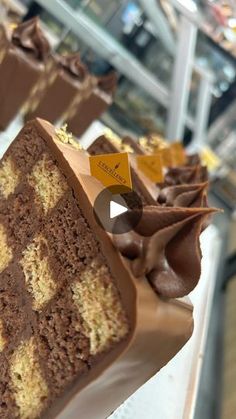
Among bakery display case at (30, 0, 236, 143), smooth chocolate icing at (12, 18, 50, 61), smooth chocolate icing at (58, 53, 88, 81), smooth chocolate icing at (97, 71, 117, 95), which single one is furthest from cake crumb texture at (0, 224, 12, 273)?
bakery display case at (30, 0, 236, 143)

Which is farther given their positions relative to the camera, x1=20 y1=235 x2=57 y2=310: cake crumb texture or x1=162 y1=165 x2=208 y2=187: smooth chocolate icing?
x1=162 y1=165 x2=208 y2=187: smooth chocolate icing

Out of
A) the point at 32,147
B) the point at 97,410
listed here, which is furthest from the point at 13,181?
the point at 97,410

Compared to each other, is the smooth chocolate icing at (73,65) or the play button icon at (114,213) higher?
the play button icon at (114,213)

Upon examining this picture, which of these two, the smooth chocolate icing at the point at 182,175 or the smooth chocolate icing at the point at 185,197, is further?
the smooth chocolate icing at the point at 182,175

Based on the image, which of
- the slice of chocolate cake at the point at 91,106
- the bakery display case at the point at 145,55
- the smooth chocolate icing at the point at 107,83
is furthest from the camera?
the bakery display case at the point at 145,55

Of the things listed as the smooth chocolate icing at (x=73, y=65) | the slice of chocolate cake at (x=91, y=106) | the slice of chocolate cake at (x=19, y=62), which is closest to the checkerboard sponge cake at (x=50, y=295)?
the slice of chocolate cake at (x=19, y=62)

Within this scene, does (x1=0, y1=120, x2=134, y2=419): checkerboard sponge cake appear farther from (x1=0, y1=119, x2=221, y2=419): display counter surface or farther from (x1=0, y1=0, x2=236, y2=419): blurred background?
(x1=0, y1=0, x2=236, y2=419): blurred background

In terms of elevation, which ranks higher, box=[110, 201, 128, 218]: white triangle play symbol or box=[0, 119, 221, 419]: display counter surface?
box=[110, 201, 128, 218]: white triangle play symbol

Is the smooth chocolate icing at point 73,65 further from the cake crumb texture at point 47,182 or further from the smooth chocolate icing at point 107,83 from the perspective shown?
the cake crumb texture at point 47,182
